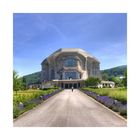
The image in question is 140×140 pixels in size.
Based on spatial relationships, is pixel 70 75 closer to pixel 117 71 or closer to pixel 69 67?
pixel 69 67

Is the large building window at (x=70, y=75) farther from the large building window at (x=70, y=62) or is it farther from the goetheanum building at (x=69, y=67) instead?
the large building window at (x=70, y=62)

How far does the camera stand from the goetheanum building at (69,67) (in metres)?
69.2

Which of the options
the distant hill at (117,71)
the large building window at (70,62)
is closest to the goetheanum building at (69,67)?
the large building window at (70,62)

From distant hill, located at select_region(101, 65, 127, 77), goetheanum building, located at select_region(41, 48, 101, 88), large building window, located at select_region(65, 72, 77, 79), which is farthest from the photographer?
large building window, located at select_region(65, 72, 77, 79)

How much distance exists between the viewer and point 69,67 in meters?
72.4

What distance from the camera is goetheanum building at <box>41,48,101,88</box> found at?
227 feet

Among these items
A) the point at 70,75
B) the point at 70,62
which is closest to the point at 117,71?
the point at 70,62

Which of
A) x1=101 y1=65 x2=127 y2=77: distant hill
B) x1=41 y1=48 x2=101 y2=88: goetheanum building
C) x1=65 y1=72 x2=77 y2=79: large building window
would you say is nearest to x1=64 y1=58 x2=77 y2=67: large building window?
x1=41 y1=48 x2=101 y2=88: goetheanum building

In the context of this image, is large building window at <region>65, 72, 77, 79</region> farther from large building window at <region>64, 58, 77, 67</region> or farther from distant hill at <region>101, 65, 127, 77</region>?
distant hill at <region>101, 65, 127, 77</region>
